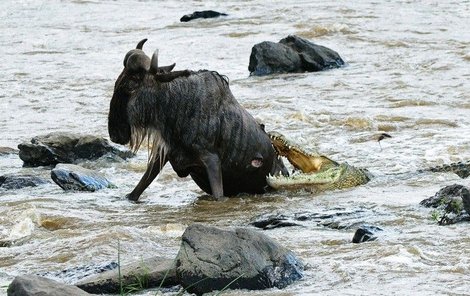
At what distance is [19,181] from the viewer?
451 inches

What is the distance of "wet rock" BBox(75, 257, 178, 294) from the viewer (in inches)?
274

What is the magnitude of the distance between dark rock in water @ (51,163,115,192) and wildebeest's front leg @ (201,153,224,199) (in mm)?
1303

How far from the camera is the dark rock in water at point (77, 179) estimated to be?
11234mm

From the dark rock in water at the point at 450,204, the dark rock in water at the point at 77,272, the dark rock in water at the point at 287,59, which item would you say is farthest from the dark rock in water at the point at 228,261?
the dark rock in water at the point at 287,59

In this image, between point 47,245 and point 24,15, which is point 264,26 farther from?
point 47,245

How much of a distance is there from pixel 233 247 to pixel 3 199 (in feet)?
14.0

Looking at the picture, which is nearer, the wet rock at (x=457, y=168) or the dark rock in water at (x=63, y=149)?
the wet rock at (x=457, y=168)

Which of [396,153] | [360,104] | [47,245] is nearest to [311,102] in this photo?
[360,104]

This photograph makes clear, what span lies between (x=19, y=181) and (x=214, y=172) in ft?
6.63

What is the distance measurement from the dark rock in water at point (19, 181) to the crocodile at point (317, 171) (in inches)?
86.1

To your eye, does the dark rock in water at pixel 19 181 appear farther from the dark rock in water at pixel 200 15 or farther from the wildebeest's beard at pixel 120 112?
the dark rock in water at pixel 200 15

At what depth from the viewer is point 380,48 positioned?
2153 cm

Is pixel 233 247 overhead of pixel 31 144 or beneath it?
overhead

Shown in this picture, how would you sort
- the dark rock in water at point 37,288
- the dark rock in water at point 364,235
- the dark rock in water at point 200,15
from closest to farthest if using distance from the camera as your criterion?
the dark rock in water at point 37,288, the dark rock in water at point 364,235, the dark rock in water at point 200,15
